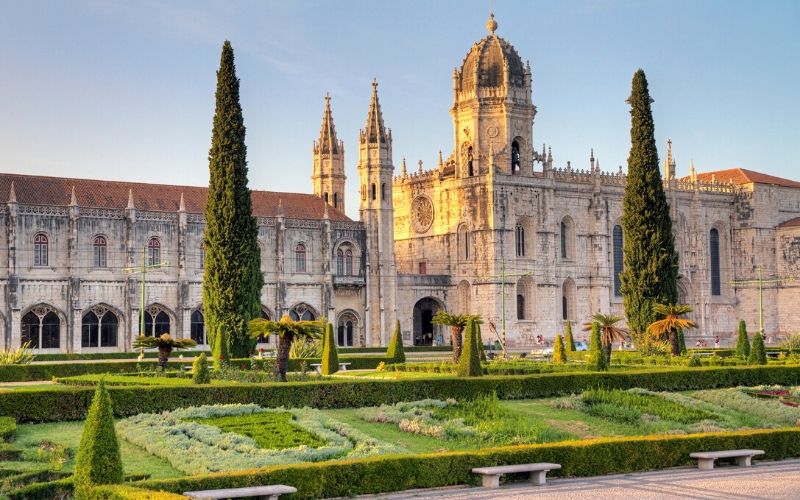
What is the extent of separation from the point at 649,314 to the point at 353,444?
3095cm

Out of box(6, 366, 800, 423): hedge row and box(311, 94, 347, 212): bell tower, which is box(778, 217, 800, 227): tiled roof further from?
box(6, 366, 800, 423): hedge row

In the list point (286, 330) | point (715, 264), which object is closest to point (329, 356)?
point (286, 330)

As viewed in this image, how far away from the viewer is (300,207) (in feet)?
229

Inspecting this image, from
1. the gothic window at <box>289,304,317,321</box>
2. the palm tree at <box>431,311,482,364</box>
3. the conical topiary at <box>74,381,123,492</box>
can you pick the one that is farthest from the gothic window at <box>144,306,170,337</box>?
the conical topiary at <box>74,381,123,492</box>

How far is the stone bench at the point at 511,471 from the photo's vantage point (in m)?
21.0

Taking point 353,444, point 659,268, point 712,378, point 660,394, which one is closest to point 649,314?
point 659,268

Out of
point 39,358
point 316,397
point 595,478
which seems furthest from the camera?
point 39,358

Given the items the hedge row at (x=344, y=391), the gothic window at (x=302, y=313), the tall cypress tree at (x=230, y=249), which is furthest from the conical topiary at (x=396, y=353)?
the gothic window at (x=302, y=313)

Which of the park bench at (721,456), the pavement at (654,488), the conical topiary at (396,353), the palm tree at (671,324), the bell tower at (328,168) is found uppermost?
the bell tower at (328,168)

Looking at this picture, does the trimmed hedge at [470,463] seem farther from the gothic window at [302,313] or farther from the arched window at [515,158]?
the arched window at [515,158]

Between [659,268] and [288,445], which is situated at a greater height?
[659,268]

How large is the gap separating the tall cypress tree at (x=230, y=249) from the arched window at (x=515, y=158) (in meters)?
32.4

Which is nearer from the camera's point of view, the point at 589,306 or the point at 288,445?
the point at 288,445

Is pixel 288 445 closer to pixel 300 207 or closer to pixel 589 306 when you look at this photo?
pixel 300 207
